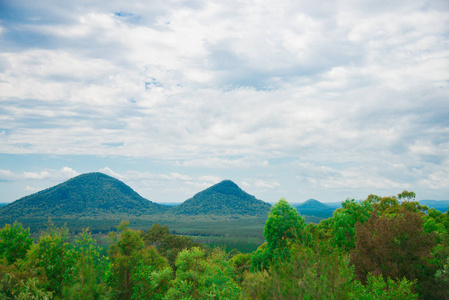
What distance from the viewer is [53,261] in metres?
29.7

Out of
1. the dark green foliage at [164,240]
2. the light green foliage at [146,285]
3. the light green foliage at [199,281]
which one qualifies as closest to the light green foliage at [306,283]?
the light green foliage at [199,281]

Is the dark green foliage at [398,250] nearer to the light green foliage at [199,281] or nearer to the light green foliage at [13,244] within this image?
the light green foliage at [199,281]

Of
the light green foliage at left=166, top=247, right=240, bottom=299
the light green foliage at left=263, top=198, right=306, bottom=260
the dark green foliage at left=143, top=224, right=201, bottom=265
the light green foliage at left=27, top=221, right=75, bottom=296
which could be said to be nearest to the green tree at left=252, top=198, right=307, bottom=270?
the light green foliage at left=263, top=198, right=306, bottom=260

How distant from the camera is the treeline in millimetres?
16781

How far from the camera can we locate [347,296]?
16125 mm

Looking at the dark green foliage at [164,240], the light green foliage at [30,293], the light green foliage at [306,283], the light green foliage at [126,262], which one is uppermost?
the light green foliage at [306,283]

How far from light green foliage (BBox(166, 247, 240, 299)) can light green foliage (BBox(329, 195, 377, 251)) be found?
78.1 ft

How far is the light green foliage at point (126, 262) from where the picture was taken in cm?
3381

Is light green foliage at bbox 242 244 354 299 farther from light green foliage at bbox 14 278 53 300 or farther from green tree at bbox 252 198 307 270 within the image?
green tree at bbox 252 198 307 270

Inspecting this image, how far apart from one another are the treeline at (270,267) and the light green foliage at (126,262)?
0.11m

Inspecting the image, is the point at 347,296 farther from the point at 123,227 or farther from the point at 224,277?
the point at 123,227

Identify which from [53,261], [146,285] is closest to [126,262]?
[146,285]

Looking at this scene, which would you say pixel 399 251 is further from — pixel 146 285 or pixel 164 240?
pixel 164 240

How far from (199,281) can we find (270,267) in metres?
7.38
